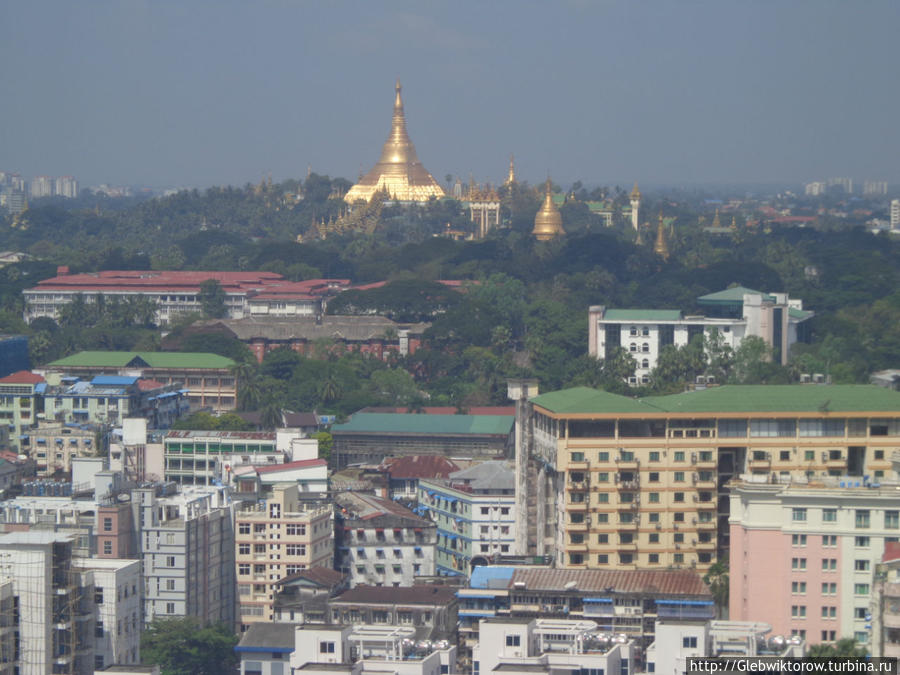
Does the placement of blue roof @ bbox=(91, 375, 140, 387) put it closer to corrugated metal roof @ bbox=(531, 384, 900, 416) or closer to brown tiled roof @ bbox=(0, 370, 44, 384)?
brown tiled roof @ bbox=(0, 370, 44, 384)

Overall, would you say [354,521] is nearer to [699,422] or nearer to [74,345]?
[699,422]

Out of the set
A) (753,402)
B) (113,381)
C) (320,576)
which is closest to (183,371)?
(113,381)

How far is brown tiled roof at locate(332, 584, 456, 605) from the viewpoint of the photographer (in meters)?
33.5

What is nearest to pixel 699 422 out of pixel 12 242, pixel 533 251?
pixel 533 251

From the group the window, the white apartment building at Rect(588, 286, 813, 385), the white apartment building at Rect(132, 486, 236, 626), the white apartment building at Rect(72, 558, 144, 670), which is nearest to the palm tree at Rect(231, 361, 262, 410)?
the white apartment building at Rect(588, 286, 813, 385)

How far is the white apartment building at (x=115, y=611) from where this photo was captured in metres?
31.2

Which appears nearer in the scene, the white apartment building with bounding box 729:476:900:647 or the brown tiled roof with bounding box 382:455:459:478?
the white apartment building with bounding box 729:476:900:647

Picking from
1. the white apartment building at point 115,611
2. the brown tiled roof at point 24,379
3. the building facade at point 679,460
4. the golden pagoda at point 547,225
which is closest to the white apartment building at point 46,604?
the white apartment building at point 115,611

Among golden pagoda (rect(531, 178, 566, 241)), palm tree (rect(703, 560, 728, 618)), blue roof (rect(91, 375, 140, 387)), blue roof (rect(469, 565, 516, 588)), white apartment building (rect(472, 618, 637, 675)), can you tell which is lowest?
palm tree (rect(703, 560, 728, 618))

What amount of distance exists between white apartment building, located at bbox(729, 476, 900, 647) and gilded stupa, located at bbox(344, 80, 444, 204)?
90600mm

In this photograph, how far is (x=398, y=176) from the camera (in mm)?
126000

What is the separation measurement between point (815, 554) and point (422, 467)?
56.4 feet

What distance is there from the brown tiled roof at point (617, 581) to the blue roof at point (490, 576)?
19cm

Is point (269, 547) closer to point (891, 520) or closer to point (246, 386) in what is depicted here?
point (891, 520)
